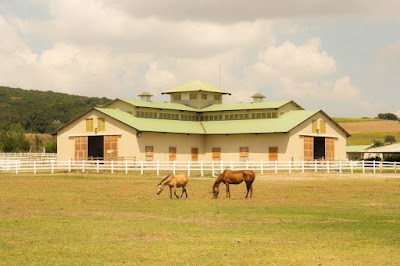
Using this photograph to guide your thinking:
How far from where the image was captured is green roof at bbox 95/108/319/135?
66.5 metres

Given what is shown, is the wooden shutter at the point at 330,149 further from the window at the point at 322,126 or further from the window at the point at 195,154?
Result: the window at the point at 195,154

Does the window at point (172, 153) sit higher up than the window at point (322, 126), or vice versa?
the window at point (322, 126)

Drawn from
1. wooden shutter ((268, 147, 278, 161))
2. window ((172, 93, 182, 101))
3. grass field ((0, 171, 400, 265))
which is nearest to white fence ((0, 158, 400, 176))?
wooden shutter ((268, 147, 278, 161))

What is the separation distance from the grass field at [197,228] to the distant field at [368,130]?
100093 millimetres

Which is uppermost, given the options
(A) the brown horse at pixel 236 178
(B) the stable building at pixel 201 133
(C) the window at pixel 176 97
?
(C) the window at pixel 176 97

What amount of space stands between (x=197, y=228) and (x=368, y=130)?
5071 inches

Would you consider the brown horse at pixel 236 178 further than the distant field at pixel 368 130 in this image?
No

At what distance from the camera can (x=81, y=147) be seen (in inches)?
2709

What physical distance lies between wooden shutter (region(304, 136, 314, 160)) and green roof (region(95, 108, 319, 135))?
2.08 meters

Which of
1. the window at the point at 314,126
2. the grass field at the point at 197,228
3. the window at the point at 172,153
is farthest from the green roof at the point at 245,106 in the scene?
the grass field at the point at 197,228

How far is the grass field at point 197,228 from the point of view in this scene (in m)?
16.1

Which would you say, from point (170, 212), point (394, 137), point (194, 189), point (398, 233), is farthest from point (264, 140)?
point (394, 137)

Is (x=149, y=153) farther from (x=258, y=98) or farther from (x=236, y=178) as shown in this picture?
(x=236, y=178)

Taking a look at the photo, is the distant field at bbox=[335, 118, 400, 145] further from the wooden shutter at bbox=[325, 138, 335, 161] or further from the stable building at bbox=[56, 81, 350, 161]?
the stable building at bbox=[56, 81, 350, 161]
